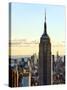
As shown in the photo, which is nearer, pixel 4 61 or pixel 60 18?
pixel 4 61

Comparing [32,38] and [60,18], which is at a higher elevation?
[60,18]

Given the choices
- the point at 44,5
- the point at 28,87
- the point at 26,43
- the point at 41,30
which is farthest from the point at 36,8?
the point at 28,87

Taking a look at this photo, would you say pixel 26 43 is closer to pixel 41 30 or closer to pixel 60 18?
pixel 41 30

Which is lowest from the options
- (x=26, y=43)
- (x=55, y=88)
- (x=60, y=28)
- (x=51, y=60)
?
(x=55, y=88)

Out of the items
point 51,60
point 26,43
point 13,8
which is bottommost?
point 51,60

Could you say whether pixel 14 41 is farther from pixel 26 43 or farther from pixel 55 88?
pixel 55 88

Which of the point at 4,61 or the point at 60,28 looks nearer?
the point at 4,61
